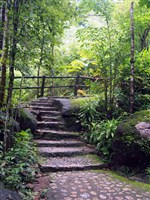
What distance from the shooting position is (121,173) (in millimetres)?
4328

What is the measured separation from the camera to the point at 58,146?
5.61 m

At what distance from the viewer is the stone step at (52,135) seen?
19.5 feet

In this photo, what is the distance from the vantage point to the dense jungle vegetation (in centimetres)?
383

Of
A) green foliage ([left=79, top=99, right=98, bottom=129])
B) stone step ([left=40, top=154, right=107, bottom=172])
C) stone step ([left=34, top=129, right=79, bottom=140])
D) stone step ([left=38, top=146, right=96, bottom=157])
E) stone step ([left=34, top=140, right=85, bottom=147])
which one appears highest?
green foliage ([left=79, top=99, right=98, bottom=129])

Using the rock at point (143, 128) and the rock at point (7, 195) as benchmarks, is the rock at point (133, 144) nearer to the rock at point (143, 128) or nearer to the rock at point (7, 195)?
the rock at point (143, 128)

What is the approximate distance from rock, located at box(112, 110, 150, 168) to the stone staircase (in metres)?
0.53

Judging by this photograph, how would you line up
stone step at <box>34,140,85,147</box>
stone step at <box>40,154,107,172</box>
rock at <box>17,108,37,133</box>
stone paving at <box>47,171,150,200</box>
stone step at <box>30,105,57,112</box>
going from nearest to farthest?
stone paving at <box>47,171,150,200</box> → stone step at <box>40,154,107,172</box> → stone step at <box>34,140,85,147</box> → rock at <box>17,108,37,133</box> → stone step at <box>30,105,57,112</box>

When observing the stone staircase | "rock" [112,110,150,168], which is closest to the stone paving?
the stone staircase

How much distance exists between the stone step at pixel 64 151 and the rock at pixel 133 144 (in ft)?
2.98

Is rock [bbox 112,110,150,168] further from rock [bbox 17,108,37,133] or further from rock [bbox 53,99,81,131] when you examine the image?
rock [bbox 17,108,37,133]

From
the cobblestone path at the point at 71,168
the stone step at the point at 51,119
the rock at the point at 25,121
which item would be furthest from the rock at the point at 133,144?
the stone step at the point at 51,119

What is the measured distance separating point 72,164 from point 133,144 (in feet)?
4.49

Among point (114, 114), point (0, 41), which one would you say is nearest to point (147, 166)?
point (114, 114)

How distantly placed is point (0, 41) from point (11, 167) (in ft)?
9.15
